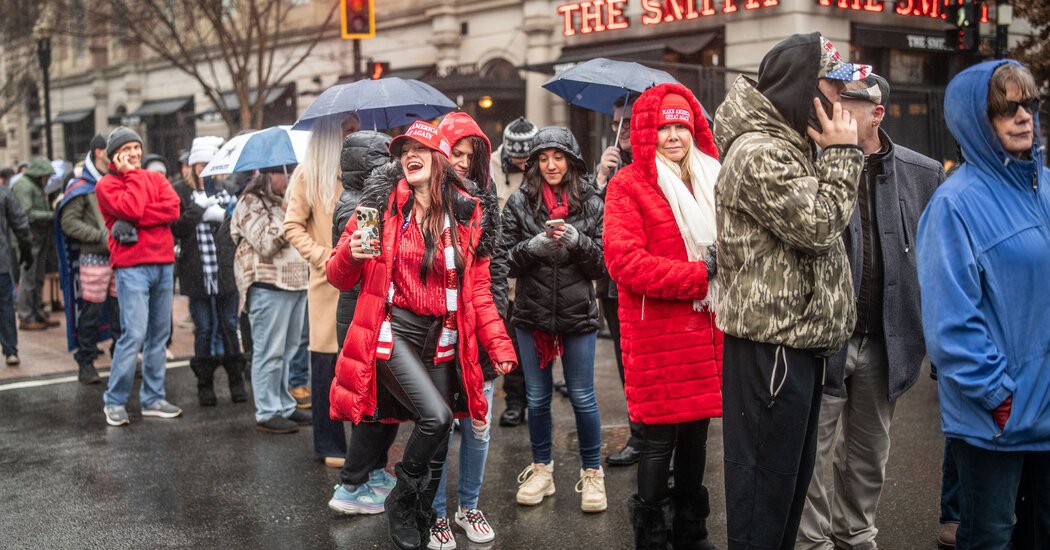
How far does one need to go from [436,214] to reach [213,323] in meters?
4.76

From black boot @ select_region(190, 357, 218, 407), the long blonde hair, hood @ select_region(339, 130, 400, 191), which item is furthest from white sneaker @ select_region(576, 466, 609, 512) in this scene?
black boot @ select_region(190, 357, 218, 407)

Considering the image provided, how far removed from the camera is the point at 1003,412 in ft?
11.1

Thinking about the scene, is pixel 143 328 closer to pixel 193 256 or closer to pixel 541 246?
pixel 193 256

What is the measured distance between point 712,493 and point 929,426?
2257 mm

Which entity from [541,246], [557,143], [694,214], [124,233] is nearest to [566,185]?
[557,143]

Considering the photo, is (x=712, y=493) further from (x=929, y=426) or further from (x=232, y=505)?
(x=232, y=505)

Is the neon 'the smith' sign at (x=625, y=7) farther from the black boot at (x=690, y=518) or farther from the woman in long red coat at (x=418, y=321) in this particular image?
the black boot at (x=690, y=518)

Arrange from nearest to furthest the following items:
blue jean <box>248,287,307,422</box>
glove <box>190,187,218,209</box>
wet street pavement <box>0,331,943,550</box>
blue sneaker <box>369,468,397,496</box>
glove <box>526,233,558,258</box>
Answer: wet street pavement <box>0,331,943,550</box>
glove <box>526,233,558,258</box>
blue sneaker <box>369,468,397,496</box>
blue jean <box>248,287,307,422</box>
glove <box>190,187,218,209</box>

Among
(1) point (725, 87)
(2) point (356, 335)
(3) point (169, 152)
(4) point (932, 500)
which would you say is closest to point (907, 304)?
(4) point (932, 500)

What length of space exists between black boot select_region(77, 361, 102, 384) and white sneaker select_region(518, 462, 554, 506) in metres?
5.37

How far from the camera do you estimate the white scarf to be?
4676 mm

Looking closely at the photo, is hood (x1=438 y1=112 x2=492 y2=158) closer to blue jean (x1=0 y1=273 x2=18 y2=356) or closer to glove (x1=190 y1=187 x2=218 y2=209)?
glove (x1=190 y1=187 x2=218 y2=209)

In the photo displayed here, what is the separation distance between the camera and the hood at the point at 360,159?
5695 millimetres

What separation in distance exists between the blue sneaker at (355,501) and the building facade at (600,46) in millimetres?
7756
